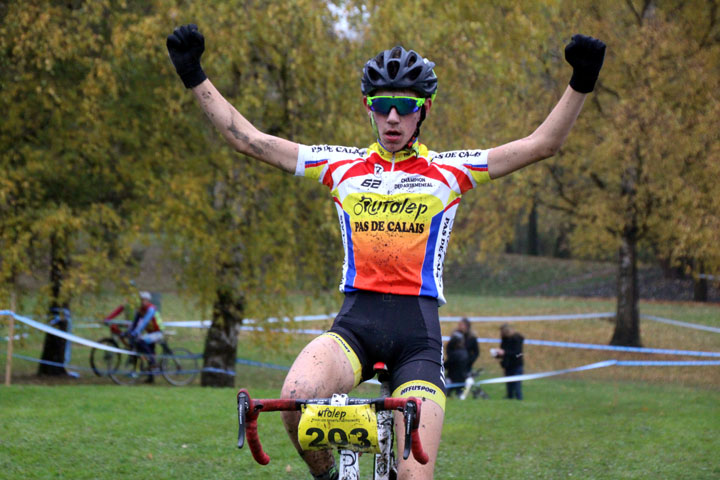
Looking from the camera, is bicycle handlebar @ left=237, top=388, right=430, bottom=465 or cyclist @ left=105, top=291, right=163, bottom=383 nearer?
bicycle handlebar @ left=237, top=388, right=430, bottom=465

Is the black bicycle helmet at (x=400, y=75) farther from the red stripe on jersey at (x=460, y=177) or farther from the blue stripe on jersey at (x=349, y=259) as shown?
the blue stripe on jersey at (x=349, y=259)

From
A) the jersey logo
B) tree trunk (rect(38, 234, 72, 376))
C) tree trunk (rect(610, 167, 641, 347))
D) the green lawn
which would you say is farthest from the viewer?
tree trunk (rect(610, 167, 641, 347))

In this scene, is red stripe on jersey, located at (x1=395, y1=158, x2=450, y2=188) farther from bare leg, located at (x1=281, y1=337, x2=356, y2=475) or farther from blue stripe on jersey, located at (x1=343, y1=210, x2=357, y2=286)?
bare leg, located at (x1=281, y1=337, x2=356, y2=475)

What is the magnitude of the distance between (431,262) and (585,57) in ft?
3.86

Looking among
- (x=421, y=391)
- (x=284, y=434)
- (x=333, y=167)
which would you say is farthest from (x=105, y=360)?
(x=421, y=391)

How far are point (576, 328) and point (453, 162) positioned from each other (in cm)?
2593

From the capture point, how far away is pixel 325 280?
16.0 meters

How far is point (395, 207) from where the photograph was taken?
4.11 meters

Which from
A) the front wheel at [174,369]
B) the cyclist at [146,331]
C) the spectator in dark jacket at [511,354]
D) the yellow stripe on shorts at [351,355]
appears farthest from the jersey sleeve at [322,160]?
the cyclist at [146,331]

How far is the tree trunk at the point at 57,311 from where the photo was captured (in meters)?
14.9

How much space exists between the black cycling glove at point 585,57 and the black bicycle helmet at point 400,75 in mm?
655

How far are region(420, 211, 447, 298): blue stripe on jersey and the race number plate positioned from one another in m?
0.88

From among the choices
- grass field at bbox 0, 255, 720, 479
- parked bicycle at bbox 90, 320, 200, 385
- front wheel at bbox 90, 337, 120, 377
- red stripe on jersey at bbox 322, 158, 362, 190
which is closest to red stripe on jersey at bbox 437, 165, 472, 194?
red stripe on jersey at bbox 322, 158, 362, 190

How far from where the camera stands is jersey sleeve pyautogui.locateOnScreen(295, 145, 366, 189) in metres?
4.32
